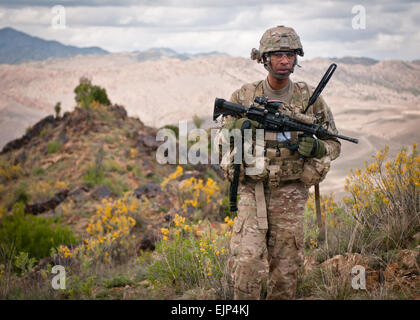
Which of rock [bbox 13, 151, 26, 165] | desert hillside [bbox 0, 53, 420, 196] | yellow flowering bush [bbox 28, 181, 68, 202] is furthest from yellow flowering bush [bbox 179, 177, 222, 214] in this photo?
desert hillside [bbox 0, 53, 420, 196]

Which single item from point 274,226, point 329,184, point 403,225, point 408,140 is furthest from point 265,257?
point 408,140

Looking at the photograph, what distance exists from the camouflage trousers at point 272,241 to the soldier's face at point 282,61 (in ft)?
2.81

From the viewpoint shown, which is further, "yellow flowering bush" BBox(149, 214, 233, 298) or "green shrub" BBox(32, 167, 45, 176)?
"green shrub" BBox(32, 167, 45, 176)

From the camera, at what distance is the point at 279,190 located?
2.87 meters

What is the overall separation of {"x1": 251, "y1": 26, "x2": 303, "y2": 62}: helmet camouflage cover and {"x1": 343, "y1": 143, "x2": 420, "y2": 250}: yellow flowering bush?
60.0 inches

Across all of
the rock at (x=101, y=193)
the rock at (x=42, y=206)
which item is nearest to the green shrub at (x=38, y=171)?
the rock at (x=42, y=206)

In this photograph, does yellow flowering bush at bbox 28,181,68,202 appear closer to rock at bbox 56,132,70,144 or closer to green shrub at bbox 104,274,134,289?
rock at bbox 56,132,70,144

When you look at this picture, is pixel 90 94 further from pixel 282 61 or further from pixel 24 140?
pixel 282 61

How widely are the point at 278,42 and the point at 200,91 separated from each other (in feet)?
132

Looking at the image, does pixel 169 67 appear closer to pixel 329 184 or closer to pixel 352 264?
pixel 329 184

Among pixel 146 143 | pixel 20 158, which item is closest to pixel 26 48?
pixel 20 158

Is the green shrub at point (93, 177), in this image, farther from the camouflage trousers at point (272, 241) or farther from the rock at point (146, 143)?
the camouflage trousers at point (272, 241)

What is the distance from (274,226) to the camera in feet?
9.21

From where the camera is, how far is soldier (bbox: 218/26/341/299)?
270 cm
